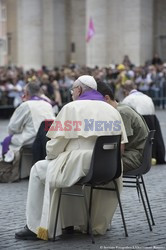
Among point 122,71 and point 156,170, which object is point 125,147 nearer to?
point 156,170

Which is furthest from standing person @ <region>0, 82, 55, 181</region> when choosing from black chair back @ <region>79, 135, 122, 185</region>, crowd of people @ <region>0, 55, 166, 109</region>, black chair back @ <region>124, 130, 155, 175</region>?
crowd of people @ <region>0, 55, 166, 109</region>

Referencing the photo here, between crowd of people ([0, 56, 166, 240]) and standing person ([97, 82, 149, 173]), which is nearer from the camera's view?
crowd of people ([0, 56, 166, 240])

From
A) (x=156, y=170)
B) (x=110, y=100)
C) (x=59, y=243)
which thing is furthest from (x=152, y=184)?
(x=59, y=243)

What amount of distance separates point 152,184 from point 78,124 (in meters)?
3.85

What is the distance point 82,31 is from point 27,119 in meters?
28.2

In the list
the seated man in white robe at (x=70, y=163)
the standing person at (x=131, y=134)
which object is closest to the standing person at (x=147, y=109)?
the standing person at (x=131, y=134)

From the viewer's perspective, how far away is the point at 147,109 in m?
11.9

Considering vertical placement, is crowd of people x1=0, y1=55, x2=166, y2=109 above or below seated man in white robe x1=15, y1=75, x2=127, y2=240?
below

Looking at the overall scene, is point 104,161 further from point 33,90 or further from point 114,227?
point 33,90

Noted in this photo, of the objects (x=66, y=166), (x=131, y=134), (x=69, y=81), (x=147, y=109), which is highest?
(x=131, y=134)

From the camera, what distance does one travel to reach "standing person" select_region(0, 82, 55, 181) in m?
10.4

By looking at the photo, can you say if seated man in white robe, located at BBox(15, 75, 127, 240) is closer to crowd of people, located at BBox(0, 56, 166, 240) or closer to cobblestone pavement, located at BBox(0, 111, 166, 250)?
crowd of people, located at BBox(0, 56, 166, 240)

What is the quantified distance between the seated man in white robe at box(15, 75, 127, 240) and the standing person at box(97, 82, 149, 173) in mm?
535

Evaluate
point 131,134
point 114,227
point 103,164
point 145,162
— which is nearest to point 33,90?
point 131,134
